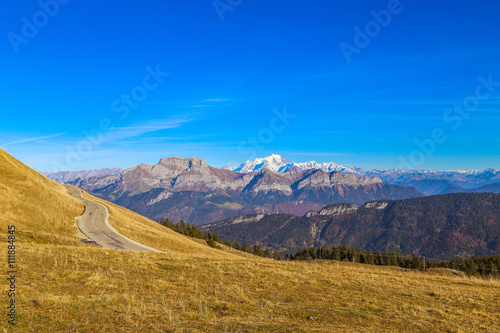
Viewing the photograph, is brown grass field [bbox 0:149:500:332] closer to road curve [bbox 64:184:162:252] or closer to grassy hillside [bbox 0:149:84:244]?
grassy hillside [bbox 0:149:84:244]

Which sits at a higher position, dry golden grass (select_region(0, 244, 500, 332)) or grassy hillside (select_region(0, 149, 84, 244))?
grassy hillside (select_region(0, 149, 84, 244))

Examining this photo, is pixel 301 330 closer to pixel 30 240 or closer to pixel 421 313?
pixel 421 313

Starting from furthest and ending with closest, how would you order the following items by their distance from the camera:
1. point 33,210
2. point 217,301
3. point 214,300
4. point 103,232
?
point 103,232
point 33,210
point 214,300
point 217,301

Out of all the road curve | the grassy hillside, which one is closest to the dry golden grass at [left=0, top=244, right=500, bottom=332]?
the grassy hillside

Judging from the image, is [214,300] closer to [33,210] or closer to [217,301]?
[217,301]

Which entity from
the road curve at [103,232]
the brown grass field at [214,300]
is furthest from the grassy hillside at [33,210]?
the brown grass field at [214,300]

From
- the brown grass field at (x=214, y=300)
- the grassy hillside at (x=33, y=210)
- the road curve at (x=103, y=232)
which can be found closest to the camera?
the brown grass field at (x=214, y=300)

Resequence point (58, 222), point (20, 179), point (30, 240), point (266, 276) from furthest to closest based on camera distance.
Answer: point (20, 179) → point (58, 222) → point (30, 240) → point (266, 276)

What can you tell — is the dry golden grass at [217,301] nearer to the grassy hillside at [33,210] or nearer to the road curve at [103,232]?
the grassy hillside at [33,210]

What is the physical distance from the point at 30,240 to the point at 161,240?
19.4 meters

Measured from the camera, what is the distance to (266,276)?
18.4 meters

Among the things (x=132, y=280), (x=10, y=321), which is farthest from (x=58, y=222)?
(x=10, y=321)

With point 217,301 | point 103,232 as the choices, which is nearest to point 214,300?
point 217,301

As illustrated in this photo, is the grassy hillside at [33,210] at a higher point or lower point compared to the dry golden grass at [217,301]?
higher
